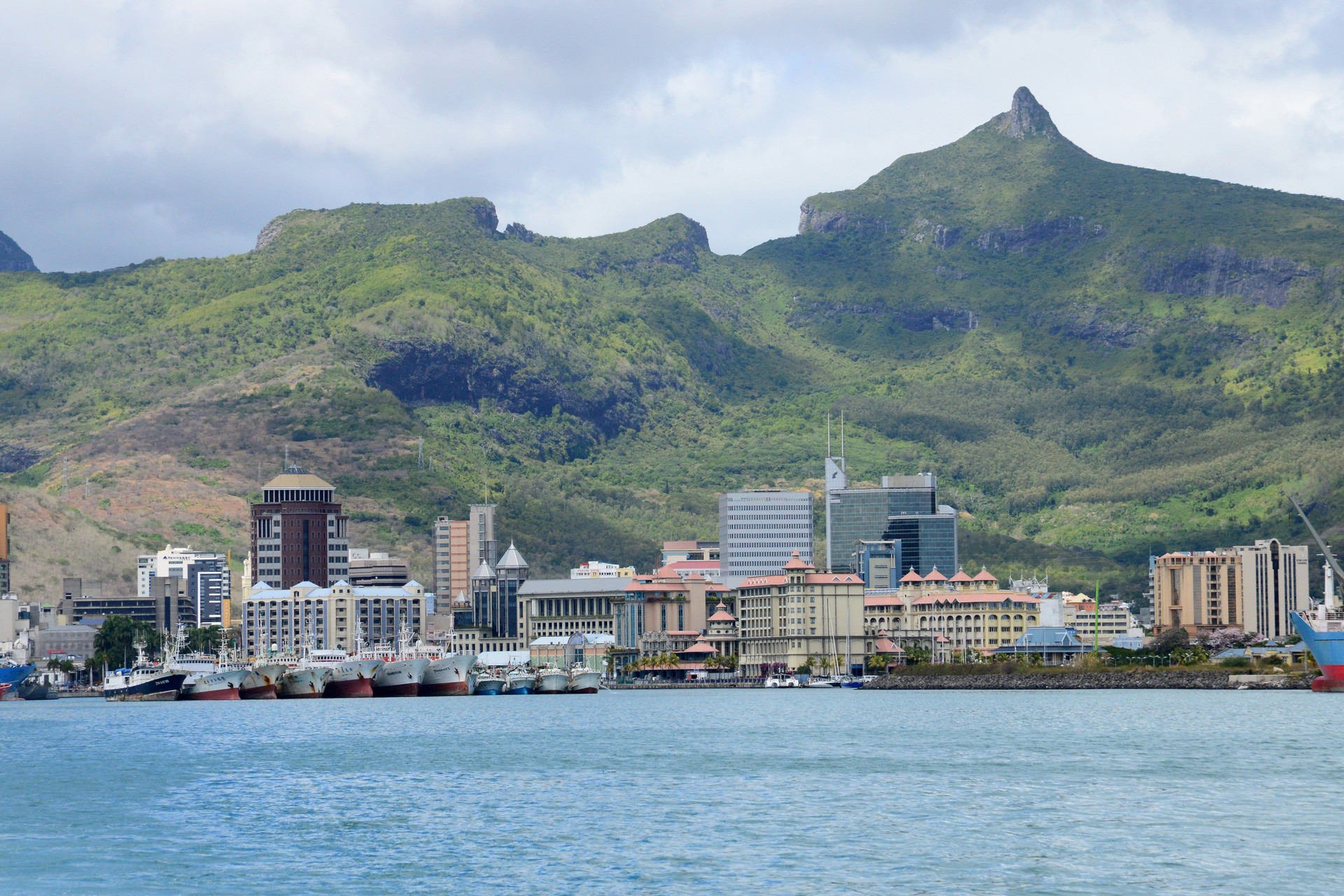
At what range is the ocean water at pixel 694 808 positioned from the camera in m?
54.8

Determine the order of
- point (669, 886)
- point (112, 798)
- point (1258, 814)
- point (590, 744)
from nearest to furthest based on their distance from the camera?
point (669, 886) → point (1258, 814) → point (112, 798) → point (590, 744)

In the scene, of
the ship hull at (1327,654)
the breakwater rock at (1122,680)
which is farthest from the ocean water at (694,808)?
the breakwater rock at (1122,680)

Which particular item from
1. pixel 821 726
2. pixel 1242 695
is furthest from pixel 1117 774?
pixel 1242 695

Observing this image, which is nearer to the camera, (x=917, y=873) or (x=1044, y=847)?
(x=917, y=873)

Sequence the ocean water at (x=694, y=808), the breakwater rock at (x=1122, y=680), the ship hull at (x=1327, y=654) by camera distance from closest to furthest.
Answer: the ocean water at (x=694, y=808), the ship hull at (x=1327, y=654), the breakwater rock at (x=1122, y=680)

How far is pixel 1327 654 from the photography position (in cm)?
15950

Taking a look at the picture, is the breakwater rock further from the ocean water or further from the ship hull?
the ocean water

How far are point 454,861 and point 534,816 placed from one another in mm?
11188

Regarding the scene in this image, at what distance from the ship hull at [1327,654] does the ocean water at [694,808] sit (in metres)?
33.7

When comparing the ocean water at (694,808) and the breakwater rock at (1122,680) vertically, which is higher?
the ocean water at (694,808)

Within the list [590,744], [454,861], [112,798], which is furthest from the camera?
[590,744]

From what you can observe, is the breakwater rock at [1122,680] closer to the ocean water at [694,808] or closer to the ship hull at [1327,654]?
the ship hull at [1327,654]

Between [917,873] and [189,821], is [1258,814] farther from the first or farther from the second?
[189,821]

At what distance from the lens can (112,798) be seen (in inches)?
3059
